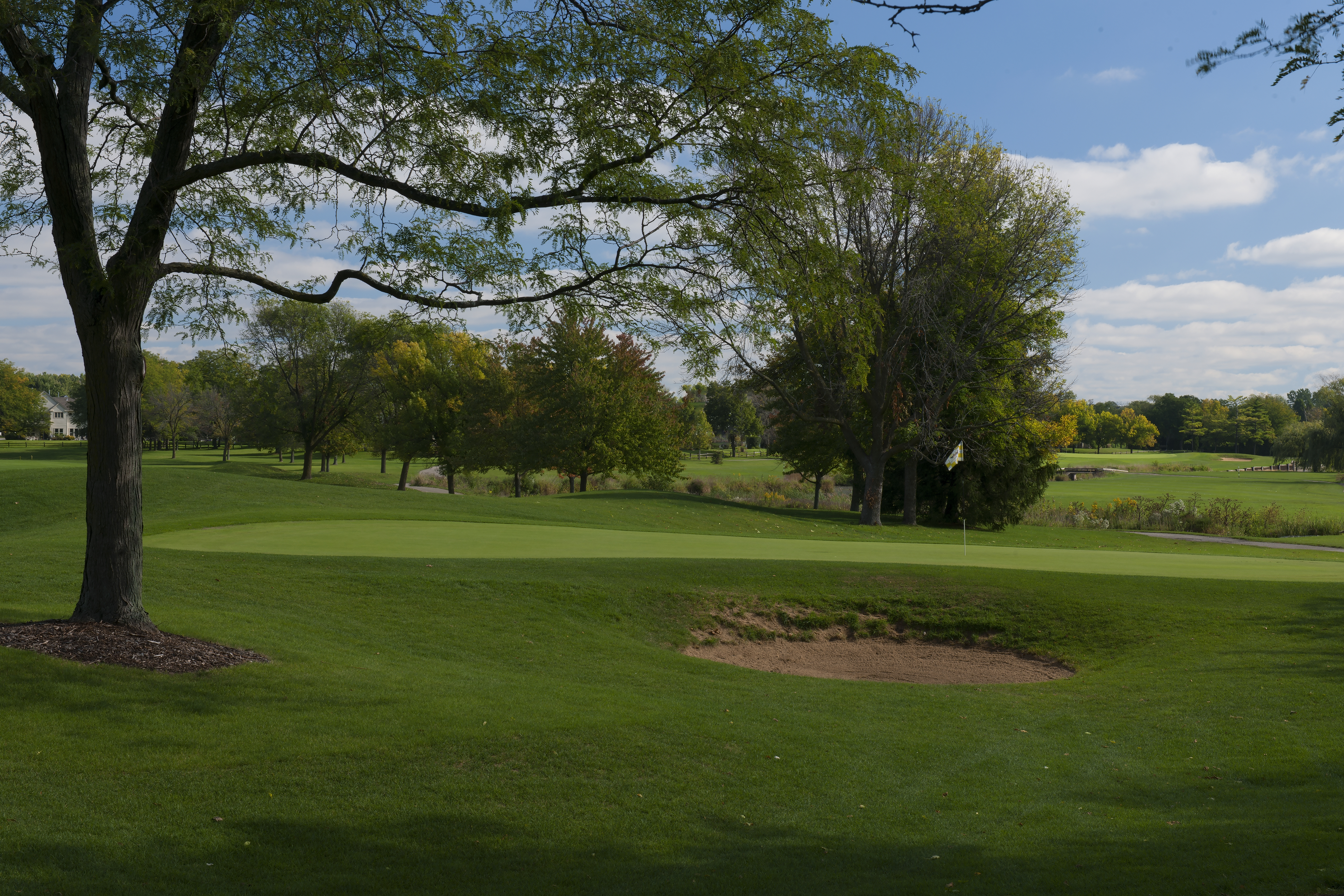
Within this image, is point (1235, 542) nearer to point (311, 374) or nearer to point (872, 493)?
point (872, 493)

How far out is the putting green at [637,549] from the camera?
17.0 m

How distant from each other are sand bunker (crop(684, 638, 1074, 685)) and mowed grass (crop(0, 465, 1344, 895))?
0.61 meters

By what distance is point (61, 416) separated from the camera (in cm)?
15000

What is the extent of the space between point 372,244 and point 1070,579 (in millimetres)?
12847

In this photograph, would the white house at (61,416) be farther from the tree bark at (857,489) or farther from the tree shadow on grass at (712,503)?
the tree bark at (857,489)

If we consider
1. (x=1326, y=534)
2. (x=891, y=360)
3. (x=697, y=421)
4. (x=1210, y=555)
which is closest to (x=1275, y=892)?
(x=1210, y=555)

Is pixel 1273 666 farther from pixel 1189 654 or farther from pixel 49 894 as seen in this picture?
pixel 49 894

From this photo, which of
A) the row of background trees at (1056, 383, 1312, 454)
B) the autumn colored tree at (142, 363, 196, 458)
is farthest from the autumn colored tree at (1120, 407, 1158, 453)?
the autumn colored tree at (142, 363, 196, 458)

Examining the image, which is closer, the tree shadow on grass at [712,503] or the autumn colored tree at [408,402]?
the tree shadow on grass at [712,503]

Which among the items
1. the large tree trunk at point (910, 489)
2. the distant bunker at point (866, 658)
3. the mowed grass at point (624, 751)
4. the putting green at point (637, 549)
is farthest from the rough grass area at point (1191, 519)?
the distant bunker at point (866, 658)

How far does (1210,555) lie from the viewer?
21578 mm

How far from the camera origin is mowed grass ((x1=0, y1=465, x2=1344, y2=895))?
5.61 m

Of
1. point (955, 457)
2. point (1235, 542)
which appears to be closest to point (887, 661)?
point (955, 457)

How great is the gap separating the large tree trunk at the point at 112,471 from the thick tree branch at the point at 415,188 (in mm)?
1734
